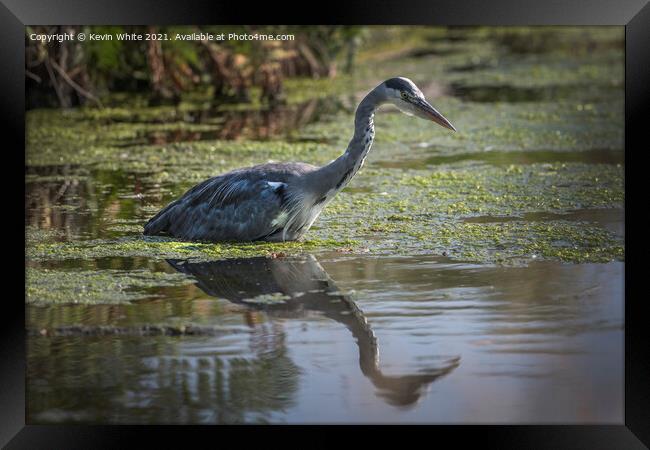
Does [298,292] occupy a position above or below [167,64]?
below

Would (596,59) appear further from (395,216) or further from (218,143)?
(395,216)

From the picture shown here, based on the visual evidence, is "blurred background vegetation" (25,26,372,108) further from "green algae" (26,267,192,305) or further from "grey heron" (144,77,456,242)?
"green algae" (26,267,192,305)

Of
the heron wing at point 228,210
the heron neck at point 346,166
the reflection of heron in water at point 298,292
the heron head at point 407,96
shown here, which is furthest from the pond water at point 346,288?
the heron head at point 407,96

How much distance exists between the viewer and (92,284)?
7.78 metres

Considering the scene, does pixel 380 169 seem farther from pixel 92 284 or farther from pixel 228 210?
pixel 92 284

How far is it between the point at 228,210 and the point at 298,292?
1428 millimetres

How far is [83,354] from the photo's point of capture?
6625 millimetres

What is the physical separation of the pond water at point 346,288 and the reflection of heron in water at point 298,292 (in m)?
0.02

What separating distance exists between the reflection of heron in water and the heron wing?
1.57 feet

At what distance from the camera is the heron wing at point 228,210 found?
8.72m

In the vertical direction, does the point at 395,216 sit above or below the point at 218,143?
below

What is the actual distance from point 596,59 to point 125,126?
1035cm
